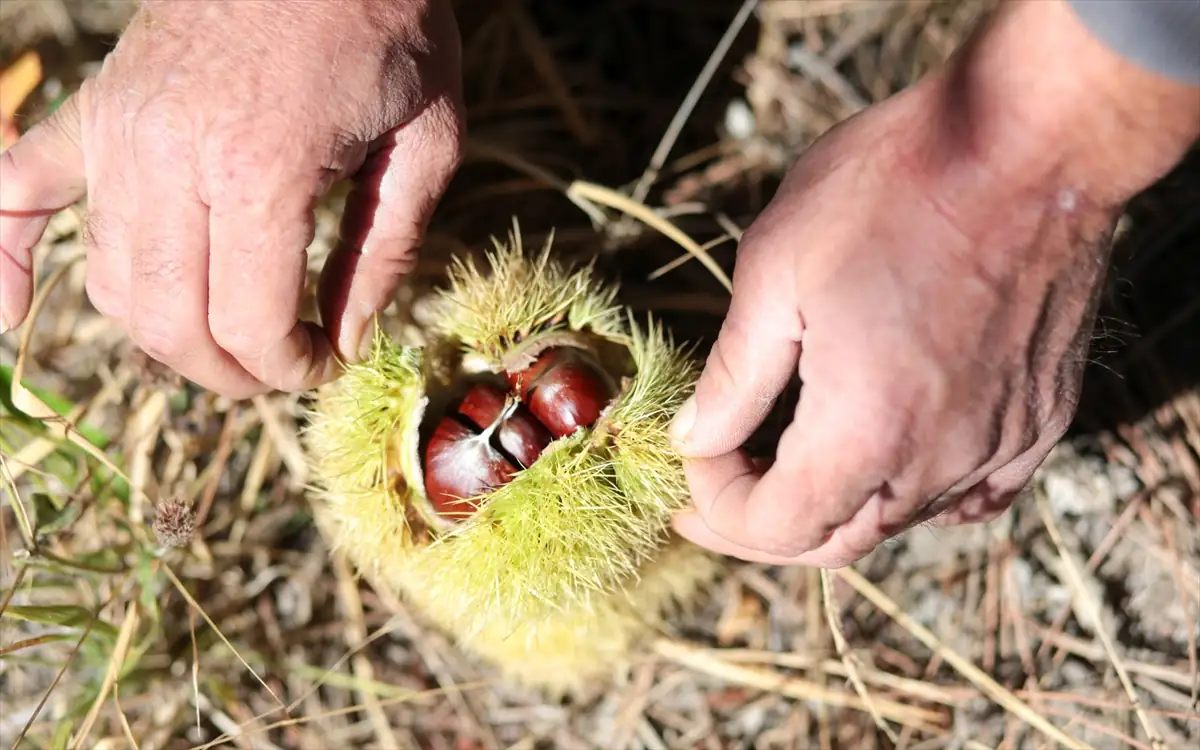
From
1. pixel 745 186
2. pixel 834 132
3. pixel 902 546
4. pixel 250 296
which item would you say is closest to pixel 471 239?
pixel 745 186

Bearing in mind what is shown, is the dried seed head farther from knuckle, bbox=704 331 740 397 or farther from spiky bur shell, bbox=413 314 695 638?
knuckle, bbox=704 331 740 397

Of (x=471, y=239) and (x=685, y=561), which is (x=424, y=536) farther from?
(x=471, y=239)

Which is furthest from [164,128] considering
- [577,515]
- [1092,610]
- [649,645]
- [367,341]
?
[1092,610]

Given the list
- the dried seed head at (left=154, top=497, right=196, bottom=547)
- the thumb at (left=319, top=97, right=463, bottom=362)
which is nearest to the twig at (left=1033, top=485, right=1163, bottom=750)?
the thumb at (left=319, top=97, right=463, bottom=362)

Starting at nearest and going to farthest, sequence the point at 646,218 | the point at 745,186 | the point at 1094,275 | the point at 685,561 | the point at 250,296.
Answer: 1. the point at 1094,275
2. the point at 250,296
3. the point at 685,561
4. the point at 646,218
5. the point at 745,186

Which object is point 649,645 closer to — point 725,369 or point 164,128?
point 725,369
